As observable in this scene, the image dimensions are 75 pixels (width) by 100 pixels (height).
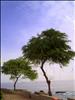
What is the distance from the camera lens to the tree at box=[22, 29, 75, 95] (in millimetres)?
23922

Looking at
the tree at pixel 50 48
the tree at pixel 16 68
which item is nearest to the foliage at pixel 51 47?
the tree at pixel 50 48

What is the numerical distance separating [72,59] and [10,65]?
14.5 m

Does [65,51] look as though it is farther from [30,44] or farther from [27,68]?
[27,68]

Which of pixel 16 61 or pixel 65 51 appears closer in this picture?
pixel 65 51

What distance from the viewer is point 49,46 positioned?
79.0ft

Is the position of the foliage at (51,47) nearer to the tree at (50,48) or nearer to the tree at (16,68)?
the tree at (50,48)

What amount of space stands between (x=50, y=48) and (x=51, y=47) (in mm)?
129

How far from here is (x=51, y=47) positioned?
79.5 ft

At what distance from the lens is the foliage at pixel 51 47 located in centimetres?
2394

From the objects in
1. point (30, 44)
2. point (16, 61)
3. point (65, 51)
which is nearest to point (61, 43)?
point (65, 51)

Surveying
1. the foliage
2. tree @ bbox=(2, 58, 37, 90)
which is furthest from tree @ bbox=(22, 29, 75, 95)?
tree @ bbox=(2, 58, 37, 90)

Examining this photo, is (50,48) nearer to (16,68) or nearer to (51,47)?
(51,47)

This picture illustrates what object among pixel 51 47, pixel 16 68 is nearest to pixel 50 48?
pixel 51 47

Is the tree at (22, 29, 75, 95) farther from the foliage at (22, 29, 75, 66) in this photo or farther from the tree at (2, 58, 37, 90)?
the tree at (2, 58, 37, 90)
